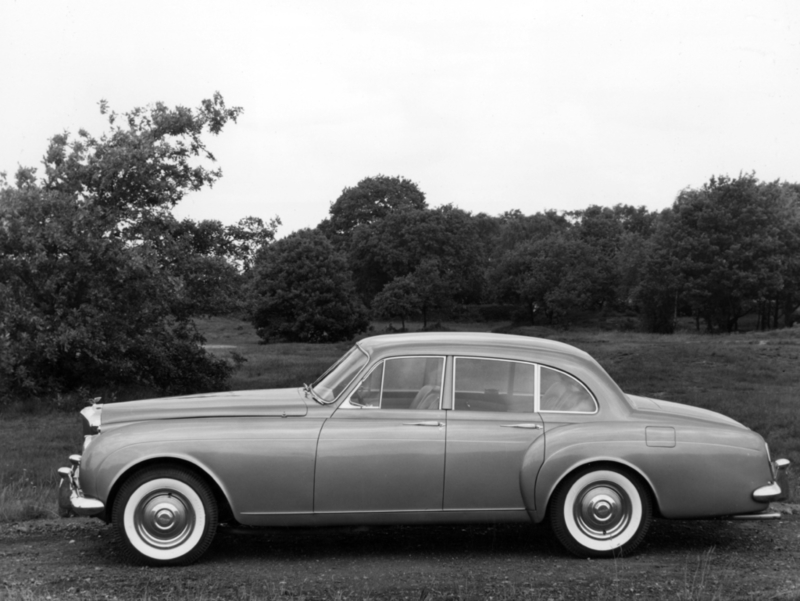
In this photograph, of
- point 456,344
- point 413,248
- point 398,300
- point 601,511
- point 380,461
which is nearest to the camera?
point 380,461

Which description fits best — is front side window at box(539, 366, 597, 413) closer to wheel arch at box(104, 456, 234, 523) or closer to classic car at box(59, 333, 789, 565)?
classic car at box(59, 333, 789, 565)

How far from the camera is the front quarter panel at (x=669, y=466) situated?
5.94 m

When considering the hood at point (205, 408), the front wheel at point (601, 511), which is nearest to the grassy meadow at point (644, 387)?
the hood at point (205, 408)

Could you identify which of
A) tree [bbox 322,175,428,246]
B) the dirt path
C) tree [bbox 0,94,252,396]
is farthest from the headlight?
tree [bbox 322,175,428,246]

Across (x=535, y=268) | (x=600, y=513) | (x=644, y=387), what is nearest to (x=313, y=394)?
(x=600, y=513)

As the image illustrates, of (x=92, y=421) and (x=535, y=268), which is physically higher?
(x=535, y=268)

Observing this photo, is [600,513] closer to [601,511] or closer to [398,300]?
[601,511]

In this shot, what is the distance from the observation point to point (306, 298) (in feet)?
158

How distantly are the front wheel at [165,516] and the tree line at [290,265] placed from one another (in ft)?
37.6

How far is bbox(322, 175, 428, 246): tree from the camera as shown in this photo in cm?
6506

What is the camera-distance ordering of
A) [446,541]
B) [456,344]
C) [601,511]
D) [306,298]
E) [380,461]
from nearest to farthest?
1. [380,461]
2. [601,511]
3. [456,344]
4. [446,541]
5. [306,298]

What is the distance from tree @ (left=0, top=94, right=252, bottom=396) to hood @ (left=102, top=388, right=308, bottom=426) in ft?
35.4

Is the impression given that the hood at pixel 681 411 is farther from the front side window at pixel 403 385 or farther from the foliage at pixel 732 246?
the foliage at pixel 732 246

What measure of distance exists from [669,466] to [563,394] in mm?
911
